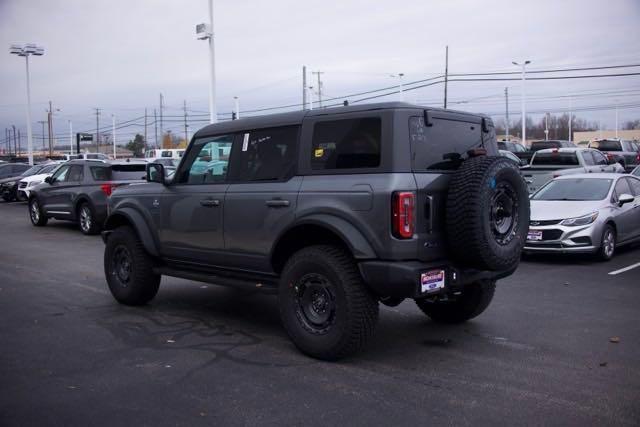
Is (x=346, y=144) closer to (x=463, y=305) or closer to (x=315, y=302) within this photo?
(x=315, y=302)

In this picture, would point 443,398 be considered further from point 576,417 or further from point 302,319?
point 302,319

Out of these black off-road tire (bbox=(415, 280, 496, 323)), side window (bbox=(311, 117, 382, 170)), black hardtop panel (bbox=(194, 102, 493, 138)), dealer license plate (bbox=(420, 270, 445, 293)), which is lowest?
black off-road tire (bbox=(415, 280, 496, 323))

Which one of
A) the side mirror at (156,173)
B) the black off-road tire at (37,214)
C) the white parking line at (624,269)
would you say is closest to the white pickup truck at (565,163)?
the white parking line at (624,269)

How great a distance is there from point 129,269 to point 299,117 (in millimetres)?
3045

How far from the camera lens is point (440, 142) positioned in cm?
536

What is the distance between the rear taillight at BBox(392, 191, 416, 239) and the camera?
15.7 ft

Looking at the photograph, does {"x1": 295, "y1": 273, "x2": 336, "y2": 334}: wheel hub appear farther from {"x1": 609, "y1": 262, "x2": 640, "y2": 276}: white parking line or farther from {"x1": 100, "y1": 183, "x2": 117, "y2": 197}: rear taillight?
{"x1": 100, "y1": 183, "x2": 117, "y2": 197}: rear taillight

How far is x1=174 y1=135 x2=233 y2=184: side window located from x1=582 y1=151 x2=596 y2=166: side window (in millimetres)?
13782

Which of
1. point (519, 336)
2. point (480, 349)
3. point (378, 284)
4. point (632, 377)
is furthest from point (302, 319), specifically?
point (632, 377)

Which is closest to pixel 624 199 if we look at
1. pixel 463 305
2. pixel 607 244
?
pixel 607 244

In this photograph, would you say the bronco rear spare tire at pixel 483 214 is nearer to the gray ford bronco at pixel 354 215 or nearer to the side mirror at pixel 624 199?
the gray ford bronco at pixel 354 215

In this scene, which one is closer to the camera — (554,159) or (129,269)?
(129,269)

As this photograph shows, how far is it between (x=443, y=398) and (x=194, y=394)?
1.79m

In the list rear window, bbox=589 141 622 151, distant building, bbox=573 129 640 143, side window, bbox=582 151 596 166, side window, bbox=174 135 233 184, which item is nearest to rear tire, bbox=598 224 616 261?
side window, bbox=174 135 233 184
